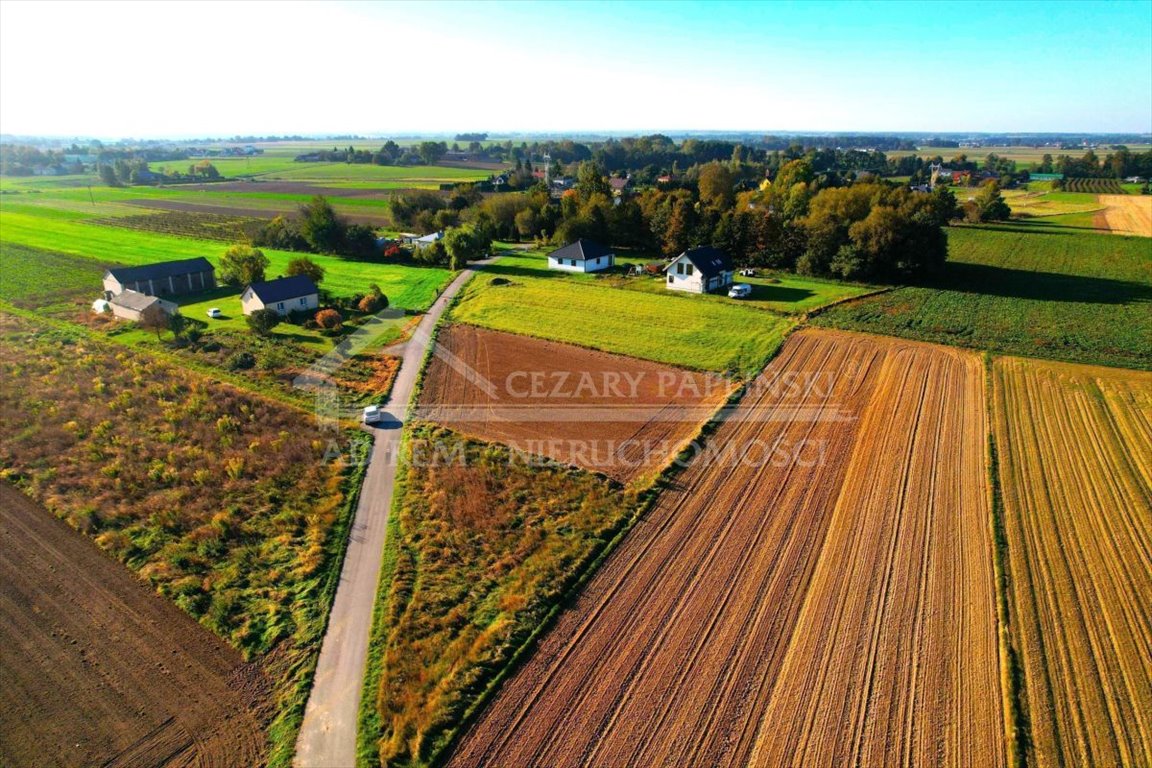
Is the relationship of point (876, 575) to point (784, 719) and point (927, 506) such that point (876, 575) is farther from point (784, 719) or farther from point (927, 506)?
point (784, 719)

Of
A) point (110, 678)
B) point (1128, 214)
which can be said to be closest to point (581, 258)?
point (110, 678)

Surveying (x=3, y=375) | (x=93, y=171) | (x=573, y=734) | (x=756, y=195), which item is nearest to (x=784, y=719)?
(x=573, y=734)

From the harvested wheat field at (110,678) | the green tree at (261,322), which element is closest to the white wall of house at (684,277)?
the green tree at (261,322)

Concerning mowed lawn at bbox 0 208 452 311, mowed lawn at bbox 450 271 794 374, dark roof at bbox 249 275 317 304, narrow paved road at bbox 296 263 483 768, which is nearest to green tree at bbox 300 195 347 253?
mowed lawn at bbox 0 208 452 311

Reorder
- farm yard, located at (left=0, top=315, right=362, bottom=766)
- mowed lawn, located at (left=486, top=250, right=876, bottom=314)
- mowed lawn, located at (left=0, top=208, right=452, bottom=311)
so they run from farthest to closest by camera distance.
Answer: mowed lawn, located at (left=0, top=208, right=452, bottom=311)
mowed lawn, located at (left=486, top=250, right=876, bottom=314)
farm yard, located at (left=0, top=315, right=362, bottom=766)

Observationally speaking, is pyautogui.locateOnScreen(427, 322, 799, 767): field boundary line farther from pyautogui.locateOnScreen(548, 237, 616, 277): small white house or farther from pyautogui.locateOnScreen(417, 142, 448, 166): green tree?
pyautogui.locateOnScreen(417, 142, 448, 166): green tree
